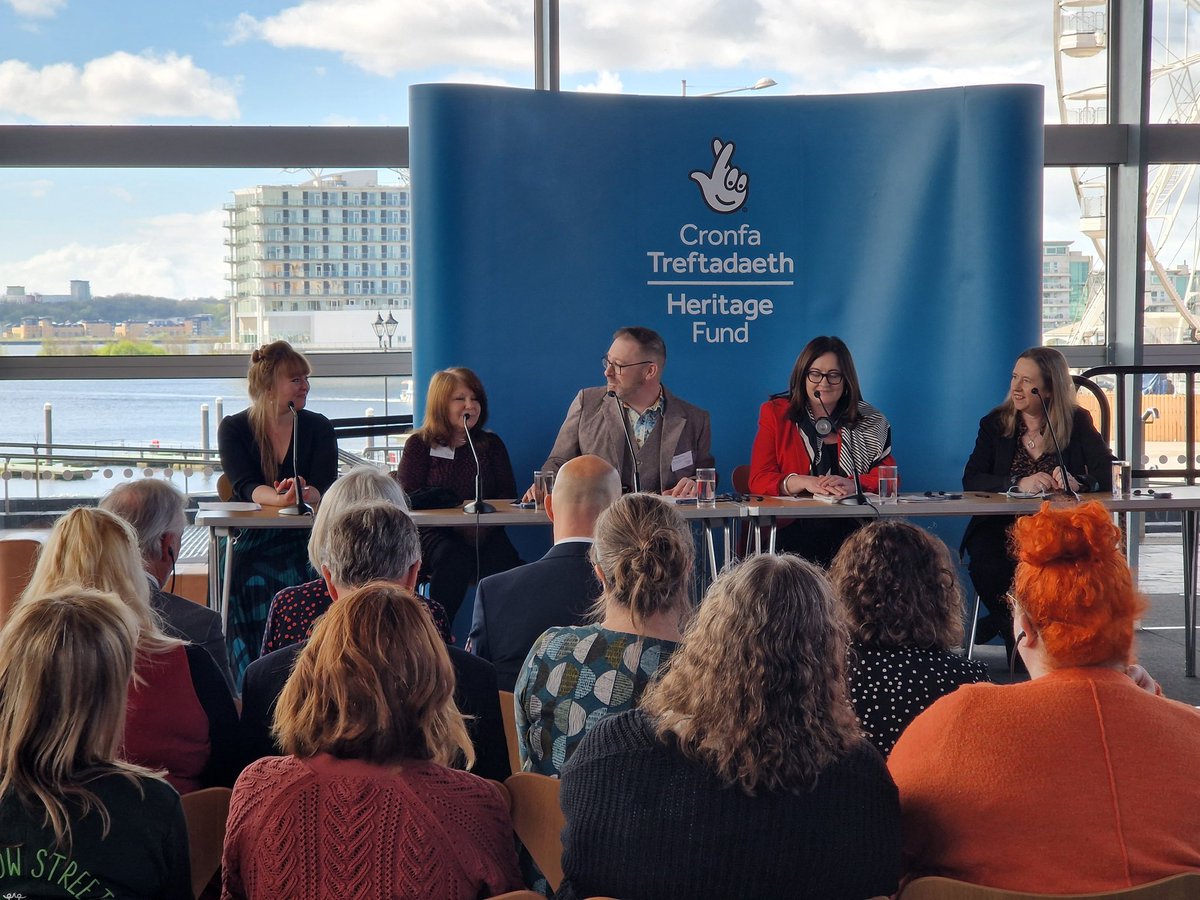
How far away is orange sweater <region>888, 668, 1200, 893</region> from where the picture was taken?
5.02ft

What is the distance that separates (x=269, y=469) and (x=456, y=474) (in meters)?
0.75

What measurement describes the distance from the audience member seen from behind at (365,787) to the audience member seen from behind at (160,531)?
0.98 meters

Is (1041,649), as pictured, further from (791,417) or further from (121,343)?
(121,343)

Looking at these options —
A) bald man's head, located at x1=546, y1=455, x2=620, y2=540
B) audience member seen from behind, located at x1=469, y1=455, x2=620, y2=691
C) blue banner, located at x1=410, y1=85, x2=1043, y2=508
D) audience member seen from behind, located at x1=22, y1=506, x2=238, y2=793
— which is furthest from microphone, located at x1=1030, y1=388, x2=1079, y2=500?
audience member seen from behind, located at x1=22, y1=506, x2=238, y2=793

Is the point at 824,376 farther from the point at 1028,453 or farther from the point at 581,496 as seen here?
the point at 581,496

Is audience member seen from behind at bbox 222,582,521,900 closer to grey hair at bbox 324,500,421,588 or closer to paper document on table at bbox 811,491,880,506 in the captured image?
grey hair at bbox 324,500,421,588

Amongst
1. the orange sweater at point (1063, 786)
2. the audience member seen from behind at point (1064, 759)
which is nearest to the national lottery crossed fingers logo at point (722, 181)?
the audience member seen from behind at point (1064, 759)

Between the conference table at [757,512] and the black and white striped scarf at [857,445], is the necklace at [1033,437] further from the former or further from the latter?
the black and white striped scarf at [857,445]

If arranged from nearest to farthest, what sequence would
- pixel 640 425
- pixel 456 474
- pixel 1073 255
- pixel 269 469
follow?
pixel 269 469
pixel 456 474
pixel 640 425
pixel 1073 255

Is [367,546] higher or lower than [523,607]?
higher

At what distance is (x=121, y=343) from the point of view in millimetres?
5879

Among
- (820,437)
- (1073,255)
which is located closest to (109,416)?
(820,437)

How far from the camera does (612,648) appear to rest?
2070 mm

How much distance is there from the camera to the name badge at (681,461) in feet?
15.8
